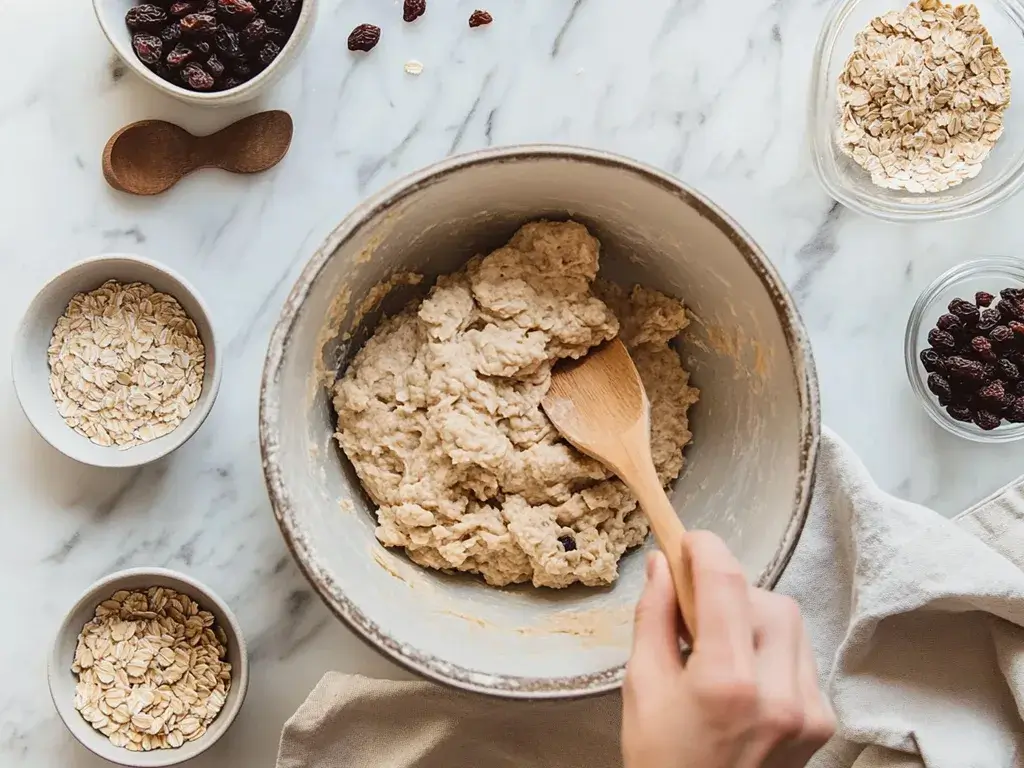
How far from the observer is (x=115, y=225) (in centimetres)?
188

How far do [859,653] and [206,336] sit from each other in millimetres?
1294

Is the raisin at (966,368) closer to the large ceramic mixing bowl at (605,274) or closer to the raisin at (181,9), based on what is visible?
the large ceramic mixing bowl at (605,274)

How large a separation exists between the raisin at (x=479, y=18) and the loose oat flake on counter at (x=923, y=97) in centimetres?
67

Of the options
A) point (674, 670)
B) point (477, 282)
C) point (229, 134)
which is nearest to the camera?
point (674, 670)

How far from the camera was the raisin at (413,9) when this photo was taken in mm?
1844

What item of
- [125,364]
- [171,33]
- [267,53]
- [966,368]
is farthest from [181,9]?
[966,368]

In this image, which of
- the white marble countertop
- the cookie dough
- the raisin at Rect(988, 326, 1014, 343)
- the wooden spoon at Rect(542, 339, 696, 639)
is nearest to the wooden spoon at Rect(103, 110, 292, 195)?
the white marble countertop

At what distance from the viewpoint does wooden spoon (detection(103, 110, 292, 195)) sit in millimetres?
1840

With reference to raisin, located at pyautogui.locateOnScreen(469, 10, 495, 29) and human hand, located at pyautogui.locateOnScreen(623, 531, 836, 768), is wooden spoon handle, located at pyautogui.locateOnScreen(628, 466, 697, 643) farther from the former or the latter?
raisin, located at pyautogui.locateOnScreen(469, 10, 495, 29)

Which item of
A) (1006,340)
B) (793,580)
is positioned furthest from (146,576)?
(1006,340)

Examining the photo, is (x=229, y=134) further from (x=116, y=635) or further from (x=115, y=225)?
(x=116, y=635)

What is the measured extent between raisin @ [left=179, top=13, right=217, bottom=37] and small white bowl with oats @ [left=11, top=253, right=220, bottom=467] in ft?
1.41

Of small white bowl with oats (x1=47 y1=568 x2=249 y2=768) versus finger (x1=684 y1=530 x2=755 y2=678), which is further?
small white bowl with oats (x1=47 y1=568 x2=249 y2=768)

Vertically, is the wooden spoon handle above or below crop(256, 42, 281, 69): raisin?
below
